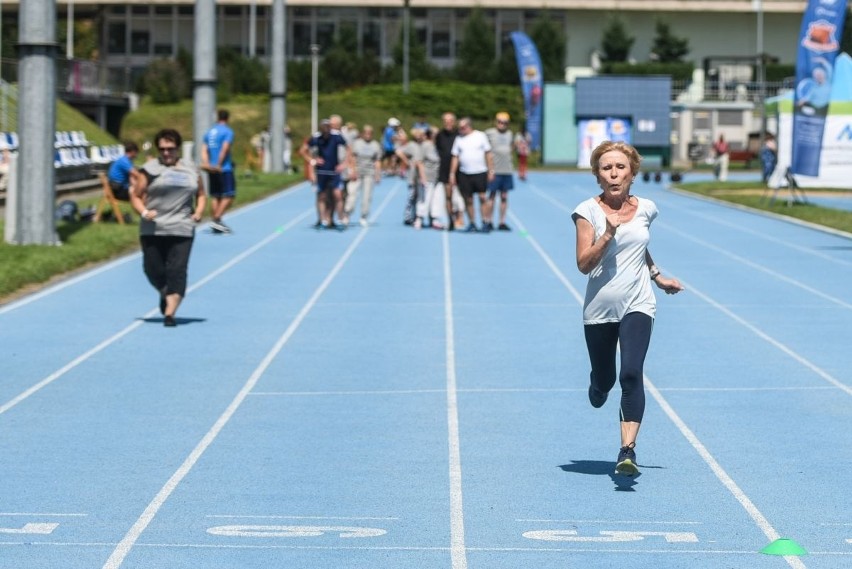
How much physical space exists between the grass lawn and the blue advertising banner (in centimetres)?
Result: 1279

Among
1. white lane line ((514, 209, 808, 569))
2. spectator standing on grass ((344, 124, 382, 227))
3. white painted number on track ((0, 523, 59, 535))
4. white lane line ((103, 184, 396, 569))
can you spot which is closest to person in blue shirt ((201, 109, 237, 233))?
spectator standing on grass ((344, 124, 382, 227))

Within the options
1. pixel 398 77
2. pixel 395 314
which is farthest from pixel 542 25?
pixel 395 314

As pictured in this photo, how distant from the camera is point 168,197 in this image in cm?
1430

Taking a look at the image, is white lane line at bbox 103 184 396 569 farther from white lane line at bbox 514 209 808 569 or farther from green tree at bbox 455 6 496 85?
green tree at bbox 455 6 496 85

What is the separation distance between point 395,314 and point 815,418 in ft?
20.9

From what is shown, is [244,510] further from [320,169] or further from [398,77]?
[398,77]

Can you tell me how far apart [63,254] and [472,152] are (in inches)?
309

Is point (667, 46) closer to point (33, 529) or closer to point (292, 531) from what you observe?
point (292, 531)

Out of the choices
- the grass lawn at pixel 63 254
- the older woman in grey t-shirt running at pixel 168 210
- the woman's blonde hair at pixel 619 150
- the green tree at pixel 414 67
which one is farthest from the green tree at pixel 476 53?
the woman's blonde hair at pixel 619 150

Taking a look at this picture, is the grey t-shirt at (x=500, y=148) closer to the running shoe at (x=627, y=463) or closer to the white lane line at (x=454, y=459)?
the white lane line at (x=454, y=459)

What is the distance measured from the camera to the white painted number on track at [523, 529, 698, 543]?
23.1 feet

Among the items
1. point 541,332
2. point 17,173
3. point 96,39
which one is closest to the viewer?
point 541,332

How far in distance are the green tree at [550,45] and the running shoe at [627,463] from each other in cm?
8366

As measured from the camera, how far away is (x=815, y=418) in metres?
10.2
